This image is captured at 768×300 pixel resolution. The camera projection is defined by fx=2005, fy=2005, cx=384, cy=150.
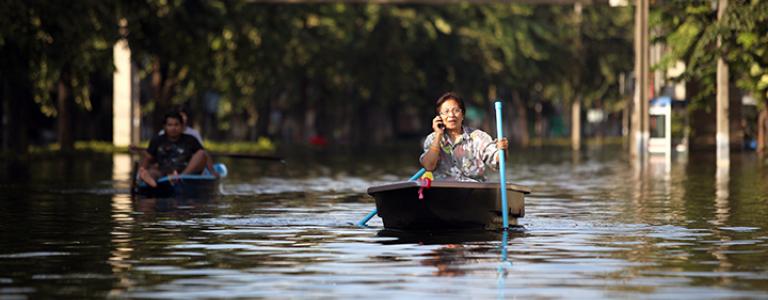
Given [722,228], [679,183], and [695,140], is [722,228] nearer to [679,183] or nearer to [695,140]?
[679,183]

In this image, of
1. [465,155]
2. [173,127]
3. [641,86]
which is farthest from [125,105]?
[465,155]

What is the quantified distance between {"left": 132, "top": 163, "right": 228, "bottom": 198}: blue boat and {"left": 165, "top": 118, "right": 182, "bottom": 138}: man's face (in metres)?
0.70

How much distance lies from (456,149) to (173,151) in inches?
455

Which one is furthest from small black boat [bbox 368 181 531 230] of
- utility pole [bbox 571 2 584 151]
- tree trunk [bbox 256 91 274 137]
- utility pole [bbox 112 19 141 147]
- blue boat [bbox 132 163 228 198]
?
utility pole [bbox 571 2 584 151]

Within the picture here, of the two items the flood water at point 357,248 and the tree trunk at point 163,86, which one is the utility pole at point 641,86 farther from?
the flood water at point 357,248

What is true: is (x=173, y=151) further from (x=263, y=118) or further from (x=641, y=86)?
(x=263, y=118)

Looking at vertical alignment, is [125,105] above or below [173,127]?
above

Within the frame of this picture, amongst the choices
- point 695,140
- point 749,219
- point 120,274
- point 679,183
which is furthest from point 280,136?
point 120,274

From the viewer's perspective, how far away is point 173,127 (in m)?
32.4

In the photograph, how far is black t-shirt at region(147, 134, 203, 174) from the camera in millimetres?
33219

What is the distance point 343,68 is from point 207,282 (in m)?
84.4

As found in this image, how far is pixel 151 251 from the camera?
1970 centimetres

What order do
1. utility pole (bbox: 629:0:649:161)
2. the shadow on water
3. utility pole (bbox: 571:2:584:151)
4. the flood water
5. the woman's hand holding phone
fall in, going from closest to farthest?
the flood water, the shadow on water, the woman's hand holding phone, utility pole (bbox: 629:0:649:161), utility pole (bbox: 571:2:584:151)

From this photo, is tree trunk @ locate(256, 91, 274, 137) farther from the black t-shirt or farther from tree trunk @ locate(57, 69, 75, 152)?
the black t-shirt
